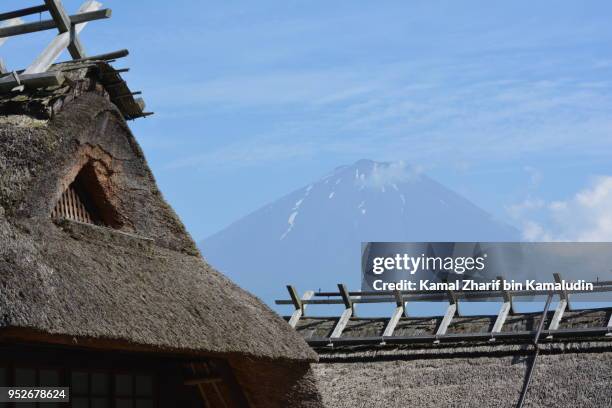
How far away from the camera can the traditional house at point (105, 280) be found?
9.58 meters

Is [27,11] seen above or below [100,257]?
above

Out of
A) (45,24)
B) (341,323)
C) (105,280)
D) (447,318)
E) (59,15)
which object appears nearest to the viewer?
(105,280)

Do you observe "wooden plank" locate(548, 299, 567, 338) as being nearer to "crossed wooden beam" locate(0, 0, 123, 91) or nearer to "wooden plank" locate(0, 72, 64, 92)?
"crossed wooden beam" locate(0, 0, 123, 91)

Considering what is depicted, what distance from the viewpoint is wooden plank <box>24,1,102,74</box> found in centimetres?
1173

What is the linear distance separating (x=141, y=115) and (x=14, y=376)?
3960 millimetres

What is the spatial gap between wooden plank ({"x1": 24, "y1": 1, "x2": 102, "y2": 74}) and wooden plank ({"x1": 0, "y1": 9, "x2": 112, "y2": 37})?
0.68 feet

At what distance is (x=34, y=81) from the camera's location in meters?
11.2

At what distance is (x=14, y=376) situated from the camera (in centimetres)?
1040

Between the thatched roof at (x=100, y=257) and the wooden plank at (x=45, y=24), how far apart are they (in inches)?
32.7

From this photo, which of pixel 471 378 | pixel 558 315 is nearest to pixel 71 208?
pixel 471 378

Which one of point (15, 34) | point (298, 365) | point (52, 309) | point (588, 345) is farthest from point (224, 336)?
point (588, 345)

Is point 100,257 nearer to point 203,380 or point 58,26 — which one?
point 203,380

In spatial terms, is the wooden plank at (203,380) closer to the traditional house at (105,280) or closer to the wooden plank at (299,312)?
the traditional house at (105,280)

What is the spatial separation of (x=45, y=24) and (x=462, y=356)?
316 inches
